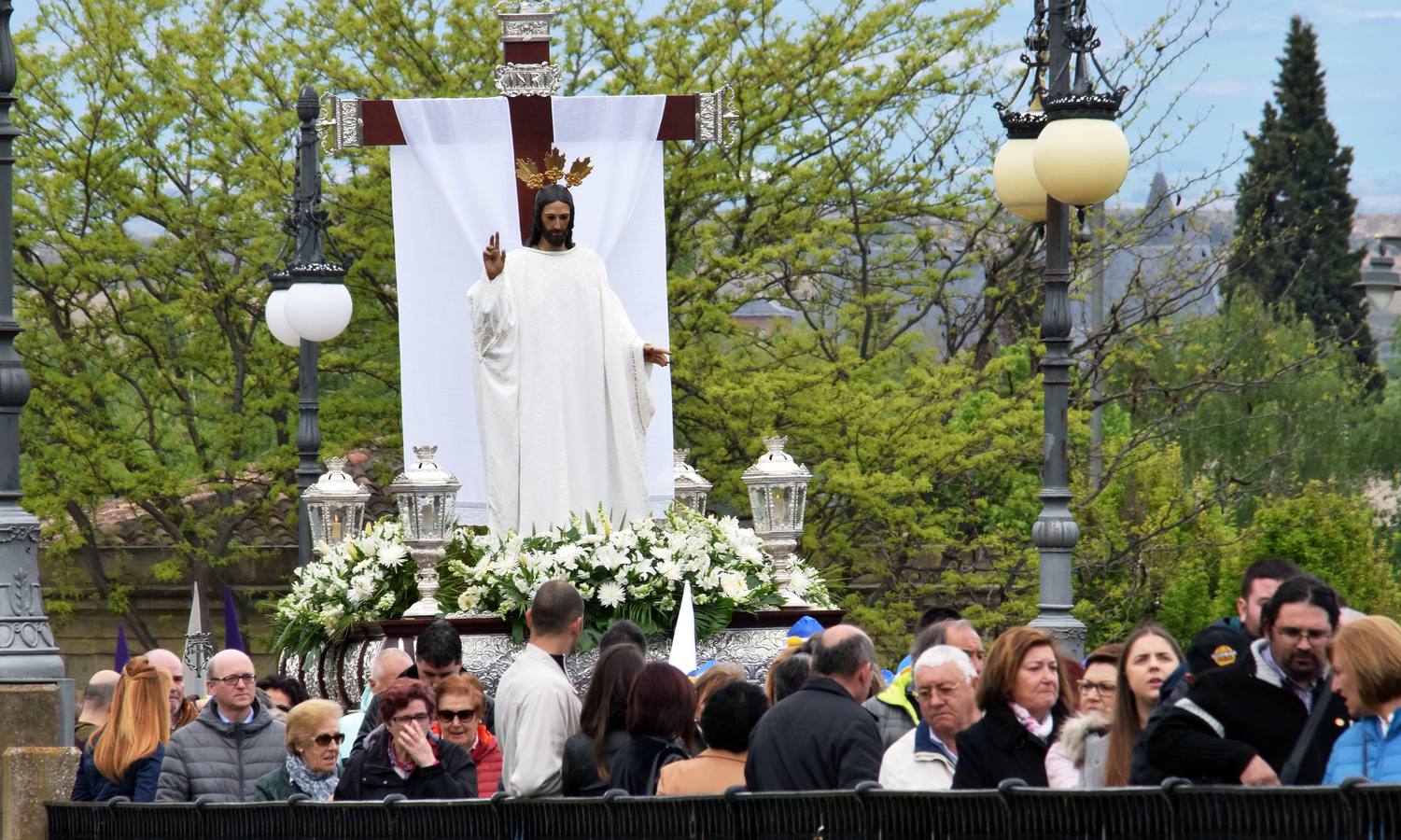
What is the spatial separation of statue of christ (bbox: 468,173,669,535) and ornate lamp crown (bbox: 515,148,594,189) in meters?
0.06

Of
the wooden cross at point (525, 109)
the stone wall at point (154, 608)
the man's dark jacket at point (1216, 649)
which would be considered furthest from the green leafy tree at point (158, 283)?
the man's dark jacket at point (1216, 649)

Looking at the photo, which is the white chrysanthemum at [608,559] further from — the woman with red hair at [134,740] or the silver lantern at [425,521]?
the woman with red hair at [134,740]

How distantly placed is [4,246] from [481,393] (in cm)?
404

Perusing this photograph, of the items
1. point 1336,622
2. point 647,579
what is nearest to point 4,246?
point 647,579

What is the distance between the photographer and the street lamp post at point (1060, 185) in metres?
12.0

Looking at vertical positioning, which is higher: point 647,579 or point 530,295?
point 530,295

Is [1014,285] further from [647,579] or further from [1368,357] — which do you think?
[1368,357]

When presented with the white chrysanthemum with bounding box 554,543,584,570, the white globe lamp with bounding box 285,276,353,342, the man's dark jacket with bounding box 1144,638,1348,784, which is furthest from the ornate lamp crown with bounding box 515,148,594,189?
the man's dark jacket with bounding box 1144,638,1348,784

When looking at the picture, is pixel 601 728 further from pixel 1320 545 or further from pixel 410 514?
pixel 1320 545

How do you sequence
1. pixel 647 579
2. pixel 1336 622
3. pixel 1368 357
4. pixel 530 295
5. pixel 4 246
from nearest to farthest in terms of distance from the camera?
pixel 1336 622, pixel 4 246, pixel 647 579, pixel 530 295, pixel 1368 357

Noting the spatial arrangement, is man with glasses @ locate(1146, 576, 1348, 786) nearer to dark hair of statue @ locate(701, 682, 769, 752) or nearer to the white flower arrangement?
dark hair of statue @ locate(701, 682, 769, 752)

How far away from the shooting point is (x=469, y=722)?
9.12 m

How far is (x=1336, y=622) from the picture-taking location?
22.5 feet

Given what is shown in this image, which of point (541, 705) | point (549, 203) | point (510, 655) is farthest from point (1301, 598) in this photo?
point (549, 203)
